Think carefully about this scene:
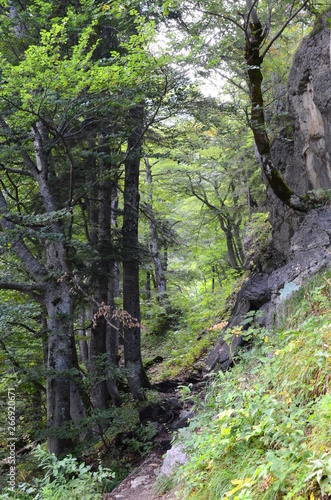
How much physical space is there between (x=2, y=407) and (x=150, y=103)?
7577 mm

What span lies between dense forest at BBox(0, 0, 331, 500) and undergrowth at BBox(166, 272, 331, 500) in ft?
0.05

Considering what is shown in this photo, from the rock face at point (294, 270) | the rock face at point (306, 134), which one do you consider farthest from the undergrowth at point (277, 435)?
the rock face at point (306, 134)

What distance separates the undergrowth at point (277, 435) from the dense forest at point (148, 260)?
17mm

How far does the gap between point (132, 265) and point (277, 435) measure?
7033 millimetres

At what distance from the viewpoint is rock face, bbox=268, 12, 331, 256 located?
266 inches

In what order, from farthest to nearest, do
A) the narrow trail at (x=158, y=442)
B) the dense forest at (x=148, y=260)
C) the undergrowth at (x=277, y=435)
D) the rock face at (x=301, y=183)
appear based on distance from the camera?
the rock face at (x=301, y=183)
the narrow trail at (x=158, y=442)
the dense forest at (x=148, y=260)
the undergrowth at (x=277, y=435)

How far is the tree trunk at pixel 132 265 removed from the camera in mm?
8820

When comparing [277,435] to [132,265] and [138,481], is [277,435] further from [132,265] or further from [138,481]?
[132,265]

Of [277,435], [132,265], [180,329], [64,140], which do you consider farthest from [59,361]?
[180,329]

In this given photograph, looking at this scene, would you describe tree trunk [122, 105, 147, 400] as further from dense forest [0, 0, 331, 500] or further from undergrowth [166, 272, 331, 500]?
undergrowth [166, 272, 331, 500]

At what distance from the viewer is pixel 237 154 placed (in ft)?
44.6

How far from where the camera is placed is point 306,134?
7332mm

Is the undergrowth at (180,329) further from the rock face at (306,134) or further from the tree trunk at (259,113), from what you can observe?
the tree trunk at (259,113)

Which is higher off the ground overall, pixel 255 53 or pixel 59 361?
pixel 255 53
